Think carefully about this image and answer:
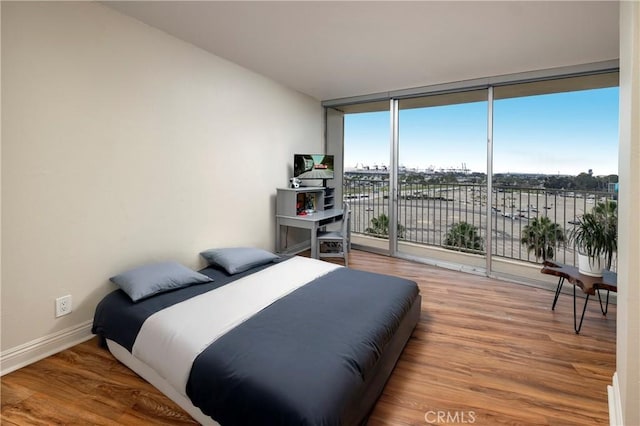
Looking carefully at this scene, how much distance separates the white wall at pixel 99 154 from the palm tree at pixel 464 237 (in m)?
3.24

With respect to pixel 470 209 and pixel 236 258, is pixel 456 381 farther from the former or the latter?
pixel 470 209

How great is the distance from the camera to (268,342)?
61.1 inches

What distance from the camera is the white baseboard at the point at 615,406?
140 cm

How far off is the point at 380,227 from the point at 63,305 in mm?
4144

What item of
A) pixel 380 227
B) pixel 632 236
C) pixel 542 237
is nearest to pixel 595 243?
pixel 542 237

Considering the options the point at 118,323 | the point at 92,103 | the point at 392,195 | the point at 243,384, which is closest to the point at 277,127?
the point at 392,195

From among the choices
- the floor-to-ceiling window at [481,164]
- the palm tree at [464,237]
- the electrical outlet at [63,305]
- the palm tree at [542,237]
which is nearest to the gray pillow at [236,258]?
the electrical outlet at [63,305]

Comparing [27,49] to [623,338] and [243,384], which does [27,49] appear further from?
[623,338]

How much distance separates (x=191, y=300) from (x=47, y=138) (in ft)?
4.60

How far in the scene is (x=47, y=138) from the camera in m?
1.96

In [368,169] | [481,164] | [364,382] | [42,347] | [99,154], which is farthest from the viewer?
[368,169]

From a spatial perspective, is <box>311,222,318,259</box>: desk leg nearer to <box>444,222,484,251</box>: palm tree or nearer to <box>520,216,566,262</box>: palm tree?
<box>444,222,484,251</box>: palm tree

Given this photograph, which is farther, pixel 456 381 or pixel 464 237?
pixel 464 237

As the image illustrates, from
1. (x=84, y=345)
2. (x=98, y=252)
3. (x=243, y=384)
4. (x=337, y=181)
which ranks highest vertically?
(x=337, y=181)
